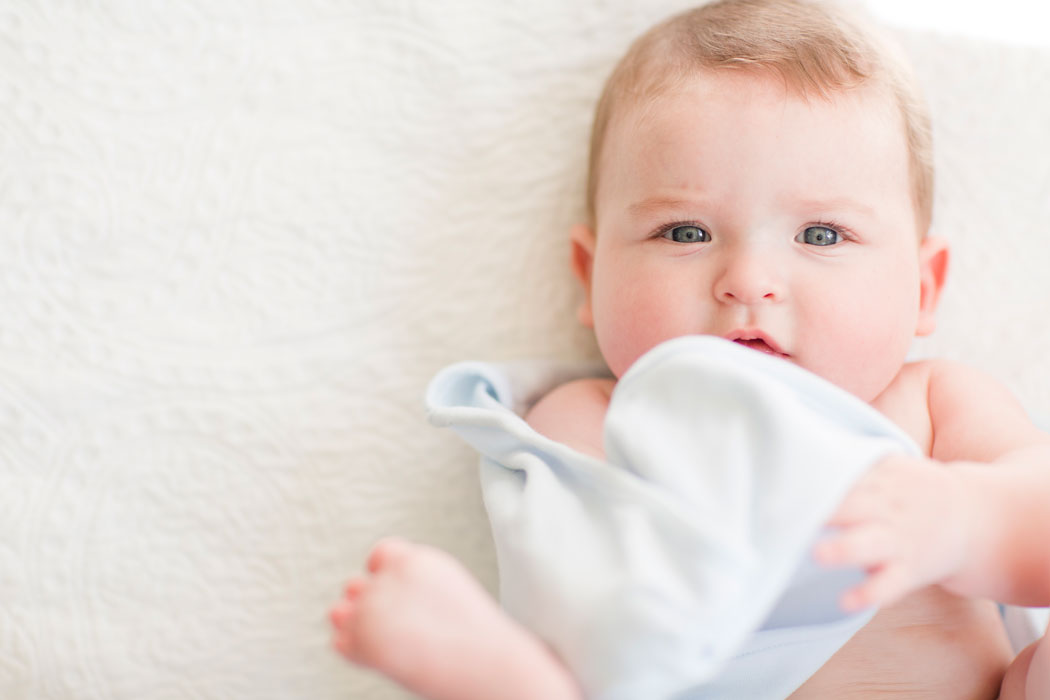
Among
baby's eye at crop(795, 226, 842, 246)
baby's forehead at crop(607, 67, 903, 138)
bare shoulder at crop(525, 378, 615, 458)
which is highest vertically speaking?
baby's forehead at crop(607, 67, 903, 138)

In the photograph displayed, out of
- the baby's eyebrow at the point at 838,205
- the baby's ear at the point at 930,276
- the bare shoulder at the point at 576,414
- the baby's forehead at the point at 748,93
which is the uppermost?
the baby's forehead at the point at 748,93

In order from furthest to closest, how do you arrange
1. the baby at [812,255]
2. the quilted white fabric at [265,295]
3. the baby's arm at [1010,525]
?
the quilted white fabric at [265,295], the baby at [812,255], the baby's arm at [1010,525]

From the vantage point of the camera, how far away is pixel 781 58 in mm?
946

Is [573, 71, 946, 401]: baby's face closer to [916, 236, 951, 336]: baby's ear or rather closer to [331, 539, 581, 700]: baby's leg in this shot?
[916, 236, 951, 336]: baby's ear

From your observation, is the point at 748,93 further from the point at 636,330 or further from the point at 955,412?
the point at 955,412

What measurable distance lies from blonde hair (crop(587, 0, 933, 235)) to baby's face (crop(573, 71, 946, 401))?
0.08ft

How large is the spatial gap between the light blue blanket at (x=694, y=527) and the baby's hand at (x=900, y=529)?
0.02 meters

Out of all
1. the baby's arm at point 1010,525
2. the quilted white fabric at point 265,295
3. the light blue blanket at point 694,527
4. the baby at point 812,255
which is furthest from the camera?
the quilted white fabric at point 265,295

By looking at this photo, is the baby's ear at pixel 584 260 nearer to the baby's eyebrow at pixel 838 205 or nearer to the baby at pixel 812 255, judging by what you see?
the baby at pixel 812 255

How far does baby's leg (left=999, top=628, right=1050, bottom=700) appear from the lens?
32.8 inches

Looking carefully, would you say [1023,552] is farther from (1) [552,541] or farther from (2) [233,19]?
(2) [233,19]

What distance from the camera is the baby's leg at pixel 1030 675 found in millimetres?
833

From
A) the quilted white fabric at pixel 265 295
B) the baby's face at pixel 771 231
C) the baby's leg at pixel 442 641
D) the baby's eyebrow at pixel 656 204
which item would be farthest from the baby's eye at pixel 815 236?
the baby's leg at pixel 442 641

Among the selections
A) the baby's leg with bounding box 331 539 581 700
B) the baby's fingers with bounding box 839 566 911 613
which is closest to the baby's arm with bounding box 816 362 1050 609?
the baby's fingers with bounding box 839 566 911 613
